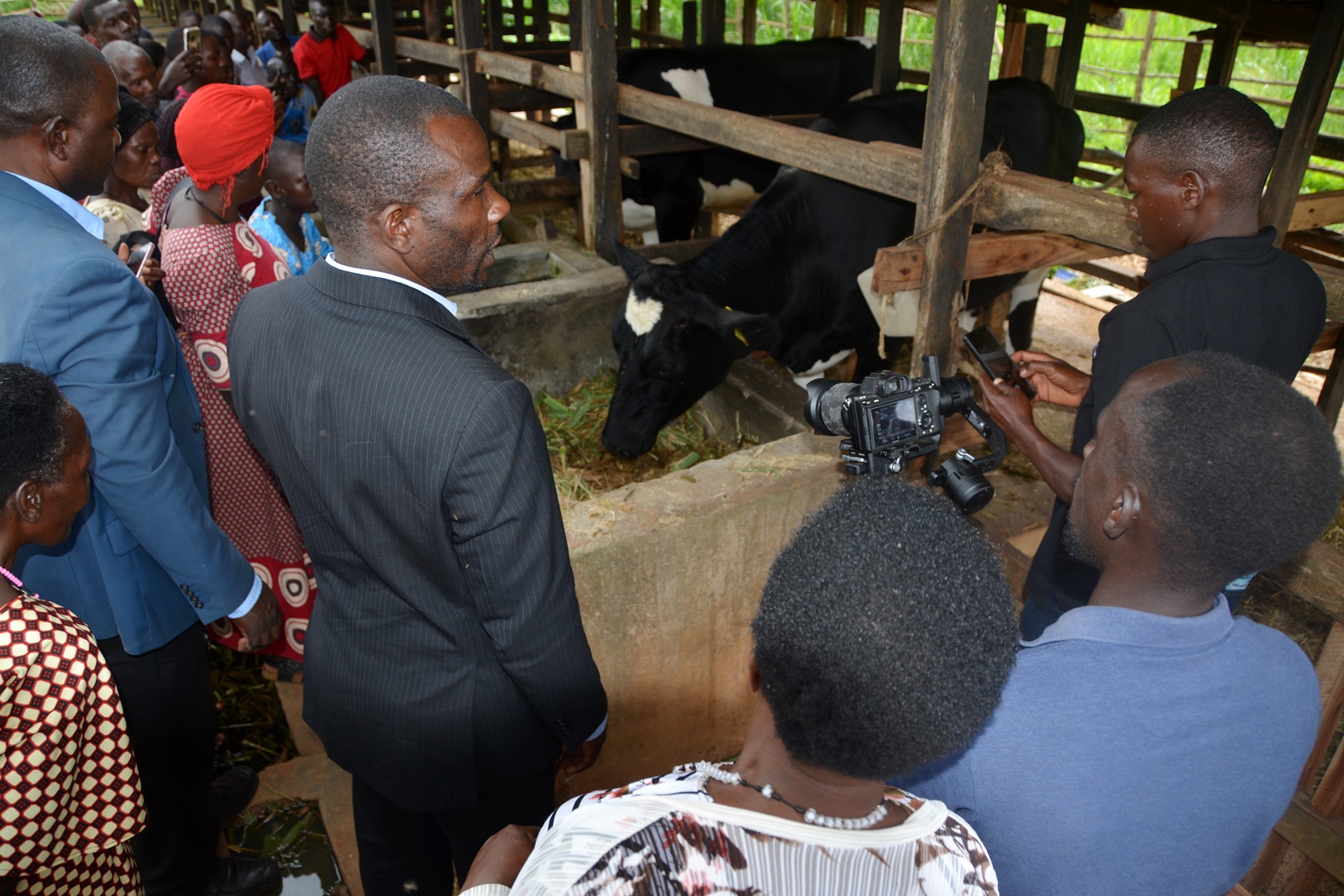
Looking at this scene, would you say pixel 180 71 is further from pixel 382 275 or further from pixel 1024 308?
pixel 1024 308

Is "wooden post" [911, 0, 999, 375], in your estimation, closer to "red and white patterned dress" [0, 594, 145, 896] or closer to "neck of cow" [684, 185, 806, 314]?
"neck of cow" [684, 185, 806, 314]

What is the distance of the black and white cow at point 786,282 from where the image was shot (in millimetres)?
3738

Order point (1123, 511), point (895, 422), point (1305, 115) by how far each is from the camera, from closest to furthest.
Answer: point (1123, 511)
point (895, 422)
point (1305, 115)

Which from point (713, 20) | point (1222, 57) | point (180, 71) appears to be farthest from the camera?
point (713, 20)

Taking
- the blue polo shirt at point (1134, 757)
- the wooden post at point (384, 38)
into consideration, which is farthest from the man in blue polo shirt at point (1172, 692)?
the wooden post at point (384, 38)

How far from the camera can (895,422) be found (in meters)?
1.54

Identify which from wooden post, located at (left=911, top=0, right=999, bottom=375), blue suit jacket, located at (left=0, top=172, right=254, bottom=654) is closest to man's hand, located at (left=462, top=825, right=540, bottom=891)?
blue suit jacket, located at (left=0, top=172, right=254, bottom=654)

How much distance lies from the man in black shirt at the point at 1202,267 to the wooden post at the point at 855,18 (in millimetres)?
6674

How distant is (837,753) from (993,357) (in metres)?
1.46

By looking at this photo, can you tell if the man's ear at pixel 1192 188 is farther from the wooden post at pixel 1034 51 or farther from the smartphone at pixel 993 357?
the wooden post at pixel 1034 51

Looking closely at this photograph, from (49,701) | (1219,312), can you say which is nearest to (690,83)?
(1219,312)

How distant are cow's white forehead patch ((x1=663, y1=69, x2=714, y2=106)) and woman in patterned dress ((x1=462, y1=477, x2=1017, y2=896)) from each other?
20.1 ft

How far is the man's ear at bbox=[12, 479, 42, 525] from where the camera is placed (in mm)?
1331

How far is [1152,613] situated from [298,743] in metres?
2.76
